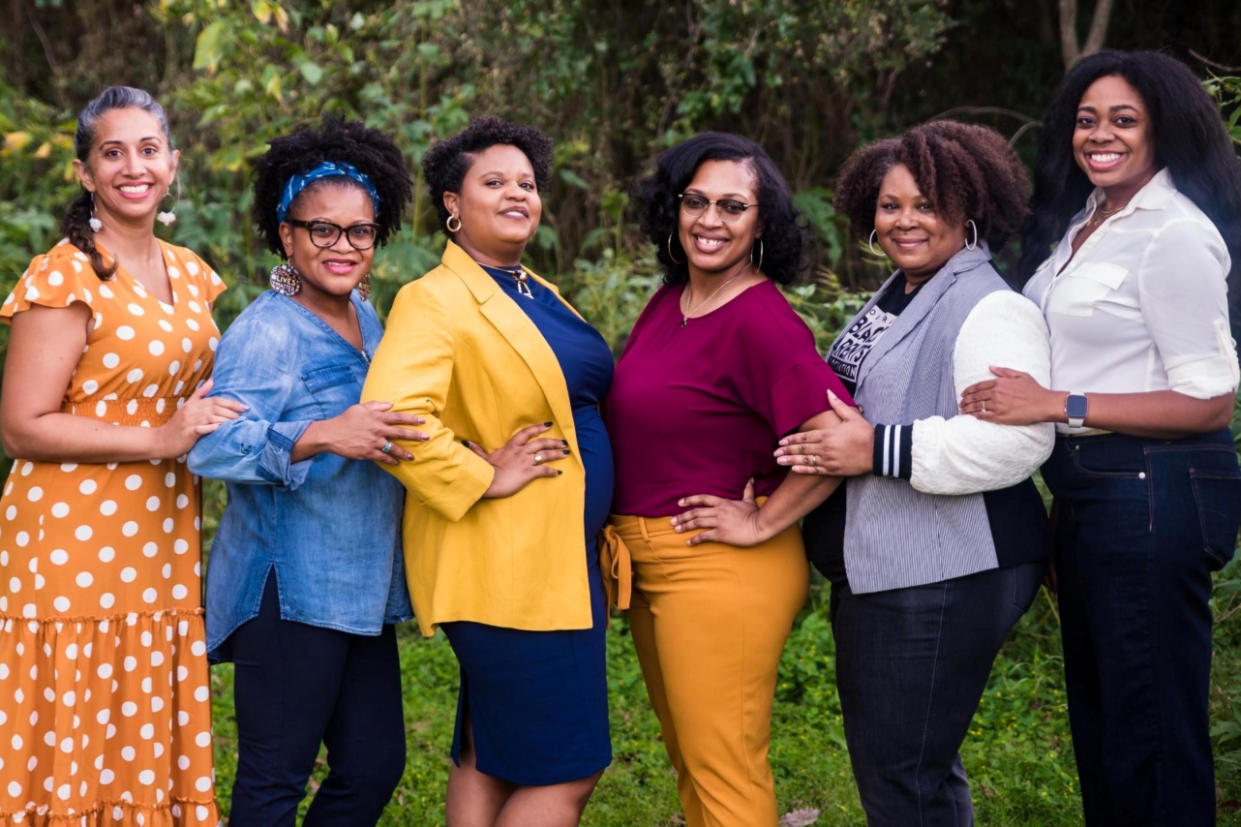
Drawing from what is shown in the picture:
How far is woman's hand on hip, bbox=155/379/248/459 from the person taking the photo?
2.87m

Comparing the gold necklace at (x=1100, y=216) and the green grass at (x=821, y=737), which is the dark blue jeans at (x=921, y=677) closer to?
the gold necklace at (x=1100, y=216)

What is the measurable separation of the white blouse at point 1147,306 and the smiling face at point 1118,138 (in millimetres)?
51

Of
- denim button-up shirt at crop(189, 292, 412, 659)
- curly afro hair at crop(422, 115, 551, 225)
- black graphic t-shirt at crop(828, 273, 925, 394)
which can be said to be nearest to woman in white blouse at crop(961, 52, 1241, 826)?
black graphic t-shirt at crop(828, 273, 925, 394)

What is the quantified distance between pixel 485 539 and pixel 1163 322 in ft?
4.96

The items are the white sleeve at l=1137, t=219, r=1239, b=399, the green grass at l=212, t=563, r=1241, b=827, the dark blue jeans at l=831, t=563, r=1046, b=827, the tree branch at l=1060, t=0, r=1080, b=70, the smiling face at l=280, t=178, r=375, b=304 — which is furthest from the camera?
the tree branch at l=1060, t=0, r=1080, b=70

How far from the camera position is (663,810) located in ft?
13.8

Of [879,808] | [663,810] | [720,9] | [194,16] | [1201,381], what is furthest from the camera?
[720,9]

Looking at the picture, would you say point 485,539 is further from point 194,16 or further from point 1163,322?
point 194,16

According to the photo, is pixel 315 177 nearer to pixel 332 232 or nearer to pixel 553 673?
pixel 332 232

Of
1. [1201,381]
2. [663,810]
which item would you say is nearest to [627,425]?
[1201,381]

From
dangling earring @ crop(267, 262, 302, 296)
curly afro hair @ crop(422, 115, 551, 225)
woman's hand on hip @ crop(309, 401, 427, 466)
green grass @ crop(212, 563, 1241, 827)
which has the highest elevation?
curly afro hair @ crop(422, 115, 551, 225)

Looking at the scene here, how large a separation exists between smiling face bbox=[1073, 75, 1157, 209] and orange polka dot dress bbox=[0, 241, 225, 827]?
2.10m

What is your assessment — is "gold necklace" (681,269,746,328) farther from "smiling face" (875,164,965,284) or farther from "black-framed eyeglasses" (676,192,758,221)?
"smiling face" (875,164,965,284)

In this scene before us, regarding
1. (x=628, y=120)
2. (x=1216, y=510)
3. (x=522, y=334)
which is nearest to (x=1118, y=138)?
(x=1216, y=510)
